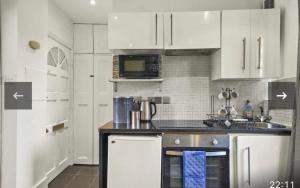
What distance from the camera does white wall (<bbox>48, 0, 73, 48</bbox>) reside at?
3184 mm

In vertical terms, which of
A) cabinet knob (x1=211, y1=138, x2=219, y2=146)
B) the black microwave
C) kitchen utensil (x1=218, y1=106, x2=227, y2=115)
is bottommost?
cabinet knob (x1=211, y1=138, x2=219, y2=146)

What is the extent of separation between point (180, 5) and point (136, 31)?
28.4 inches

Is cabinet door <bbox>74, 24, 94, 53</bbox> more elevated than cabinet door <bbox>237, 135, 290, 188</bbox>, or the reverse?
cabinet door <bbox>74, 24, 94, 53</bbox>

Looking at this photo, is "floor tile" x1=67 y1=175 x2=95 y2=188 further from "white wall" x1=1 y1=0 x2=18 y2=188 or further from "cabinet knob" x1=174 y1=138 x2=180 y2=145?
"cabinet knob" x1=174 y1=138 x2=180 y2=145

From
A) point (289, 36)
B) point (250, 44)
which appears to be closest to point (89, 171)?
point (250, 44)

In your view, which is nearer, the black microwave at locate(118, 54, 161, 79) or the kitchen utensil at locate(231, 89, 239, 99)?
the black microwave at locate(118, 54, 161, 79)

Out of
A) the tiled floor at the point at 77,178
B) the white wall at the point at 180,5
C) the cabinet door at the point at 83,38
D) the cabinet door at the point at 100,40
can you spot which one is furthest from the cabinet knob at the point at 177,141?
the cabinet door at the point at 83,38

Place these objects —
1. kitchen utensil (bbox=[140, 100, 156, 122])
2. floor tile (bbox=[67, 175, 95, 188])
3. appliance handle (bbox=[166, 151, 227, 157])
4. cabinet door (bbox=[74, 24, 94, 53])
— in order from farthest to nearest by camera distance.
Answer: cabinet door (bbox=[74, 24, 94, 53]) → floor tile (bbox=[67, 175, 95, 188]) → kitchen utensil (bbox=[140, 100, 156, 122]) → appliance handle (bbox=[166, 151, 227, 157])

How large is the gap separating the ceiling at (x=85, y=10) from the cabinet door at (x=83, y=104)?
61 centimetres

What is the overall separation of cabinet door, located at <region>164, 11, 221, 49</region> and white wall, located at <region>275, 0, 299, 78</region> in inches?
24.3

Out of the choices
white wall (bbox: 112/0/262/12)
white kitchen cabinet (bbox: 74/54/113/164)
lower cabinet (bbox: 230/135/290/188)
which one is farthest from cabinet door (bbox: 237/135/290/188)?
white kitchen cabinet (bbox: 74/54/113/164)

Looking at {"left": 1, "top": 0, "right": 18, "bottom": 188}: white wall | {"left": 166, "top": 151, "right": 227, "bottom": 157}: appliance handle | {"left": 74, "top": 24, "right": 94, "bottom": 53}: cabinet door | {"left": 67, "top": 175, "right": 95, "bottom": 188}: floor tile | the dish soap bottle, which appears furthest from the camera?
{"left": 74, "top": 24, "right": 94, "bottom": 53}: cabinet door

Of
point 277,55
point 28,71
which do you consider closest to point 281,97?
point 277,55

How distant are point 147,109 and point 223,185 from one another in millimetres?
1034
